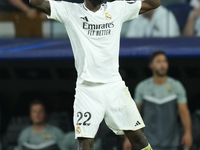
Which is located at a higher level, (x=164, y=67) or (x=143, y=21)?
(x=143, y=21)

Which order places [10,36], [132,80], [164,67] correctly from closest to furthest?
[164,67] → [10,36] → [132,80]

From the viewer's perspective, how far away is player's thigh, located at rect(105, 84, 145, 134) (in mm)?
4492

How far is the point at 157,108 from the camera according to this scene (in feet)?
23.0

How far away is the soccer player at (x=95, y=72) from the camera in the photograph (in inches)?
175

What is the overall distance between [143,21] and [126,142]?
1626 mm

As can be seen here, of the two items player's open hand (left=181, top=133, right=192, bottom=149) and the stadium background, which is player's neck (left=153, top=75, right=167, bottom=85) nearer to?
the stadium background

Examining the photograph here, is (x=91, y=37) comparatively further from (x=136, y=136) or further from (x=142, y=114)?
Answer: (x=142, y=114)

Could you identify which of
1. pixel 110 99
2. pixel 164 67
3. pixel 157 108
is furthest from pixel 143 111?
pixel 110 99

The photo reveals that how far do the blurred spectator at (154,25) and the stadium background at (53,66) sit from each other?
7 centimetres

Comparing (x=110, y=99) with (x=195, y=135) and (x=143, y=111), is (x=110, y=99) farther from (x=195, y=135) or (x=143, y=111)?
(x=195, y=135)

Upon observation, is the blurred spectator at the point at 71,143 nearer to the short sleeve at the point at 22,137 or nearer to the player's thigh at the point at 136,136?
the short sleeve at the point at 22,137

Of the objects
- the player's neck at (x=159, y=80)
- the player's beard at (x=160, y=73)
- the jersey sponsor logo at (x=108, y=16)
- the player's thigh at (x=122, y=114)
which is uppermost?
the jersey sponsor logo at (x=108, y=16)

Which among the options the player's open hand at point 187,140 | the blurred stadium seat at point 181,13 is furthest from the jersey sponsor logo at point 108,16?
the blurred stadium seat at point 181,13

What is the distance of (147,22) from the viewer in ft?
24.3
